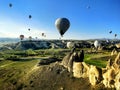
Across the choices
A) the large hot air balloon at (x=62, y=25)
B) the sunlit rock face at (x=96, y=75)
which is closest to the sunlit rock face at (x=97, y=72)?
the sunlit rock face at (x=96, y=75)

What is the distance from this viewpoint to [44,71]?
10638 cm

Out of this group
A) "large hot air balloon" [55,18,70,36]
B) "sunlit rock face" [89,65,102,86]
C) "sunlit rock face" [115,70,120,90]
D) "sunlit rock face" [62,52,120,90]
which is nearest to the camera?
"sunlit rock face" [115,70,120,90]

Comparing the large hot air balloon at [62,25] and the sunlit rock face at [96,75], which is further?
the sunlit rock face at [96,75]

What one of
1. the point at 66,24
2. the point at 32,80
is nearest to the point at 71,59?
the point at 32,80

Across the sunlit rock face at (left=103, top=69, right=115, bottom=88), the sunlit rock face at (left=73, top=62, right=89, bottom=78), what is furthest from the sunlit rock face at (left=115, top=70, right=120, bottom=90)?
the sunlit rock face at (left=73, top=62, right=89, bottom=78)

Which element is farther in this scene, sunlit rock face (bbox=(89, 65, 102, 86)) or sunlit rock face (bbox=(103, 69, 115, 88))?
sunlit rock face (bbox=(89, 65, 102, 86))

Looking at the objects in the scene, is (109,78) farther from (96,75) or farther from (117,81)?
(96,75)

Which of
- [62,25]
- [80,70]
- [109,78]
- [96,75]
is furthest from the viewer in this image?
[80,70]

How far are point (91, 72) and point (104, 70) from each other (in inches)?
195

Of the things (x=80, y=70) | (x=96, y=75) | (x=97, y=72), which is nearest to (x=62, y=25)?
(x=97, y=72)

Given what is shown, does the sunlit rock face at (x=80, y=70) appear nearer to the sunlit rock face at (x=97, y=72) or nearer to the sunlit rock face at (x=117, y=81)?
the sunlit rock face at (x=97, y=72)

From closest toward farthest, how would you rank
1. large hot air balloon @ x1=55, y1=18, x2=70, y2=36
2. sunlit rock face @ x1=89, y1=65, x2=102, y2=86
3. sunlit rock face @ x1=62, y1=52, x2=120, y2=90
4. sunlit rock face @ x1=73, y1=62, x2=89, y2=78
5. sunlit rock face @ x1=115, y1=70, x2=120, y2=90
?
sunlit rock face @ x1=115, y1=70, x2=120, y2=90 → sunlit rock face @ x1=62, y1=52, x2=120, y2=90 → large hot air balloon @ x1=55, y1=18, x2=70, y2=36 → sunlit rock face @ x1=89, y1=65, x2=102, y2=86 → sunlit rock face @ x1=73, y1=62, x2=89, y2=78

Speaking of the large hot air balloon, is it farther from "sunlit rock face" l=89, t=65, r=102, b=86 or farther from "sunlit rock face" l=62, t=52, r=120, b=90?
"sunlit rock face" l=89, t=65, r=102, b=86

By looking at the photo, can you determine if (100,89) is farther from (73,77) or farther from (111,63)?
(73,77)
